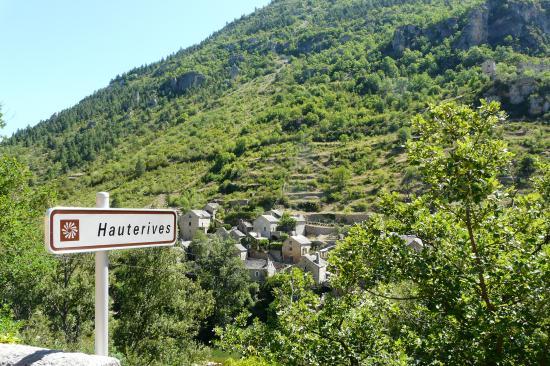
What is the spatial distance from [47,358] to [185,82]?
20117 cm

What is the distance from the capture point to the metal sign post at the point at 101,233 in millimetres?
2570

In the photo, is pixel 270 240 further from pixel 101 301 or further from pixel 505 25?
pixel 505 25

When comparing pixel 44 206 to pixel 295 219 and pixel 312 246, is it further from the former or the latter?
pixel 295 219

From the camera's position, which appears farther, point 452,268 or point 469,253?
point 452,268

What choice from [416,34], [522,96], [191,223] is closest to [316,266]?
[191,223]

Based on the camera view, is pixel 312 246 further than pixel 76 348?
Yes

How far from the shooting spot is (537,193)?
5.07 meters

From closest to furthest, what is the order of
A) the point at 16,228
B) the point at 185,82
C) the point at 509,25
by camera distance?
the point at 16,228, the point at 509,25, the point at 185,82

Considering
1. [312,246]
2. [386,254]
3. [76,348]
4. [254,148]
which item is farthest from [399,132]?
[386,254]

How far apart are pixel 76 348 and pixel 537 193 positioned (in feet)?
52.6

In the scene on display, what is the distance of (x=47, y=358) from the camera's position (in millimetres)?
2529

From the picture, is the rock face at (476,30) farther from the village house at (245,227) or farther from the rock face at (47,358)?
the rock face at (47,358)

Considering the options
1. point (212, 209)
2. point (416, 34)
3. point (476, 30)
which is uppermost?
point (416, 34)

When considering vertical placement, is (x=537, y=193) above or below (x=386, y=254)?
above
